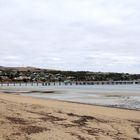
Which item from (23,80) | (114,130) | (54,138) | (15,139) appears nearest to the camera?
(15,139)

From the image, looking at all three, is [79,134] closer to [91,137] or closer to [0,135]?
[91,137]

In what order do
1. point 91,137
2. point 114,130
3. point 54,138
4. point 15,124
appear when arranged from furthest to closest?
1. point 114,130
2. point 15,124
3. point 91,137
4. point 54,138

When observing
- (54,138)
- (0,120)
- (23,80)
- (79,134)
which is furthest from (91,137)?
(23,80)

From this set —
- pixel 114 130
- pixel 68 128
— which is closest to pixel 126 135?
pixel 114 130

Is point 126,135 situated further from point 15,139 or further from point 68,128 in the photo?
point 15,139

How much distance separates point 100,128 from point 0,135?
14.6 ft

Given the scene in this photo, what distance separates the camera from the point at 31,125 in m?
12.6

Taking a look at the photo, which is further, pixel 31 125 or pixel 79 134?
pixel 31 125

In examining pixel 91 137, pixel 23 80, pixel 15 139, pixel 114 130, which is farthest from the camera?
pixel 23 80

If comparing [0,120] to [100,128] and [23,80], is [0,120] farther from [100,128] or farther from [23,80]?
[23,80]

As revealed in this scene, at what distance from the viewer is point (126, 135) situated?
12.3m

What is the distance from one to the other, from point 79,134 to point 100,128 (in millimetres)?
1915

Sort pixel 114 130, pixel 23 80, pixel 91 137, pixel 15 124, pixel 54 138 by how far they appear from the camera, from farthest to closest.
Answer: pixel 23 80 → pixel 114 130 → pixel 15 124 → pixel 91 137 → pixel 54 138

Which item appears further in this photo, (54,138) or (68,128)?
(68,128)
